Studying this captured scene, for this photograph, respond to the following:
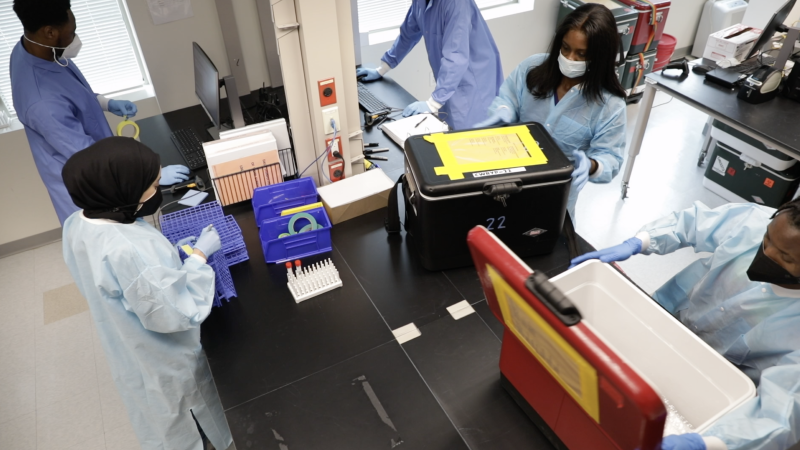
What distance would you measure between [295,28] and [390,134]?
79cm

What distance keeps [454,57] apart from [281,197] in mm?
1162

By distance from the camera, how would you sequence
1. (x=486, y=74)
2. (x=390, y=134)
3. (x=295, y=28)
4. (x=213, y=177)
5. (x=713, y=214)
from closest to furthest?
(x=713, y=214) → (x=295, y=28) → (x=213, y=177) → (x=390, y=134) → (x=486, y=74)

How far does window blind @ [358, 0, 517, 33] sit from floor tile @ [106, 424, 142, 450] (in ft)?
9.82

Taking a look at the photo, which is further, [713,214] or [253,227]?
[253,227]

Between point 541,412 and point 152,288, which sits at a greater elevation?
point 152,288

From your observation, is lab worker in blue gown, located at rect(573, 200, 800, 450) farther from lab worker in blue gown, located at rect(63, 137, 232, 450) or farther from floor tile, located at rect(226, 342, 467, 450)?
lab worker in blue gown, located at rect(63, 137, 232, 450)

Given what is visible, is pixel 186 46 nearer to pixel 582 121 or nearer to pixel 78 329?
pixel 78 329

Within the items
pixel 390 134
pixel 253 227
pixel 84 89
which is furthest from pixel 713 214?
pixel 84 89

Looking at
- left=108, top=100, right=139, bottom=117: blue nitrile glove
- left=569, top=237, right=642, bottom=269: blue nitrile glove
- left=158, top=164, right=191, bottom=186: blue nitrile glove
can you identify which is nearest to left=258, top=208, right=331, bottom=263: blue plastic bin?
left=158, top=164, right=191, bottom=186: blue nitrile glove

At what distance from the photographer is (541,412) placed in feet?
4.00

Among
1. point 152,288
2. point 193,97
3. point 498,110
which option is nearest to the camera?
point 152,288

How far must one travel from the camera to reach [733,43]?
9.94ft

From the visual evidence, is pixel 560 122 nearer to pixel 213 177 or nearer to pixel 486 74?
pixel 486 74

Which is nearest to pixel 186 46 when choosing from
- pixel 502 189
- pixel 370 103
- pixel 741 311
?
pixel 370 103
